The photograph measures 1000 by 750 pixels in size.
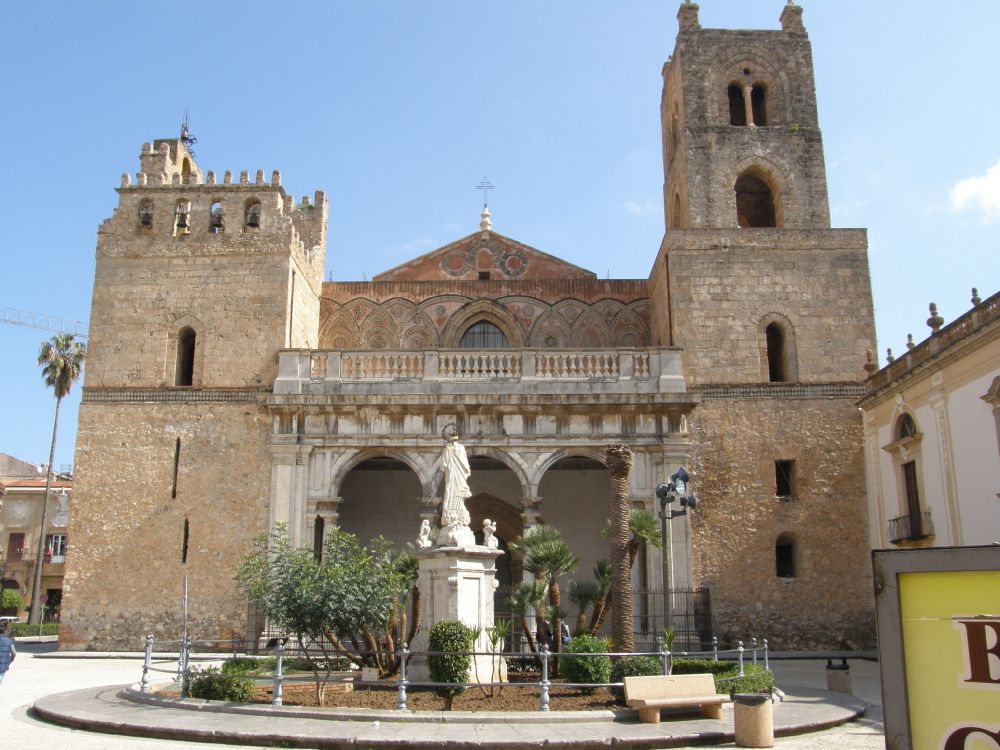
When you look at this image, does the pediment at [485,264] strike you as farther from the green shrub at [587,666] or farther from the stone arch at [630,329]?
the green shrub at [587,666]

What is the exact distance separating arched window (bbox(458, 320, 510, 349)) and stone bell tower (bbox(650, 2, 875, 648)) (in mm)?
4568

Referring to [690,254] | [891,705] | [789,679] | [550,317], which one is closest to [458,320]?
[550,317]

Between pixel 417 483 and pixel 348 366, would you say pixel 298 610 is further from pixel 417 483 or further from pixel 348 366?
pixel 417 483

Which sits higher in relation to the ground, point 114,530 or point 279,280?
point 279,280

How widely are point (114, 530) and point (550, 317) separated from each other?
1267 cm

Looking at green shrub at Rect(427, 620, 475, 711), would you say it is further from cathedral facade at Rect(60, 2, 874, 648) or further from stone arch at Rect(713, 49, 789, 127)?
stone arch at Rect(713, 49, 789, 127)

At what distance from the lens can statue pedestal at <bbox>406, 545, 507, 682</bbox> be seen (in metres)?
13.1

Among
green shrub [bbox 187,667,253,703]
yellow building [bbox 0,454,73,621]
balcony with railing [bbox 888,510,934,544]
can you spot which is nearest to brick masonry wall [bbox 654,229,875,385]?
balcony with railing [bbox 888,510,934,544]

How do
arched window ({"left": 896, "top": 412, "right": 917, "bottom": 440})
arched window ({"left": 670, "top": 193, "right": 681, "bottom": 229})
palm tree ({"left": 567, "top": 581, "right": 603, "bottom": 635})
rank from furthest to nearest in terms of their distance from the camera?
arched window ({"left": 670, "top": 193, "right": 681, "bottom": 229}) < arched window ({"left": 896, "top": 412, "right": 917, "bottom": 440}) < palm tree ({"left": 567, "top": 581, "right": 603, "bottom": 635})

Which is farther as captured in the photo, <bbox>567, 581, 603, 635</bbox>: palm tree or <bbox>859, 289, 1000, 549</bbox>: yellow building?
<bbox>859, 289, 1000, 549</bbox>: yellow building

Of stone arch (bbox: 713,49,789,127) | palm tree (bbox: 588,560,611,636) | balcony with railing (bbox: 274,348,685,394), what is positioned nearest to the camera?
palm tree (bbox: 588,560,611,636)

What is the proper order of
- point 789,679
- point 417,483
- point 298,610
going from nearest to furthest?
1. point 298,610
2. point 789,679
3. point 417,483

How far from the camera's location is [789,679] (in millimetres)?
16125

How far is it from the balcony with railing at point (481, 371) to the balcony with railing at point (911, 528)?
5368mm
